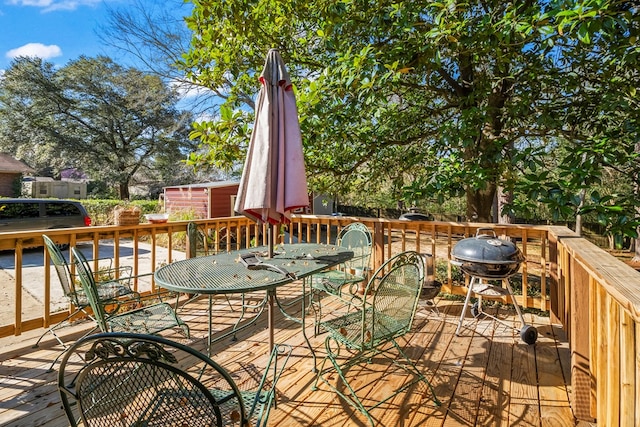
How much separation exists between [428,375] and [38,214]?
34.7ft

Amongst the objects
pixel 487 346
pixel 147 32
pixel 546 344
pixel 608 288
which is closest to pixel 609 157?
pixel 546 344

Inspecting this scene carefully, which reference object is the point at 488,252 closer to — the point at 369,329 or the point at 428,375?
the point at 428,375

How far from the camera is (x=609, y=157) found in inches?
119

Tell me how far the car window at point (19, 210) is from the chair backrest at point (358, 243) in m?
9.15

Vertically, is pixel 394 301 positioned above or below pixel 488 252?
below

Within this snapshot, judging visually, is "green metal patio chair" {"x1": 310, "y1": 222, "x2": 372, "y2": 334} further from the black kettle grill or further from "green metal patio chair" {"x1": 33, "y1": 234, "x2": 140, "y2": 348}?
"green metal patio chair" {"x1": 33, "y1": 234, "x2": 140, "y2": 348}

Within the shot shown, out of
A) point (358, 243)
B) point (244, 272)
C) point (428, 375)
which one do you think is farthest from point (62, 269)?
point (428, 375)

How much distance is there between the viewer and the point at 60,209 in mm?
9312

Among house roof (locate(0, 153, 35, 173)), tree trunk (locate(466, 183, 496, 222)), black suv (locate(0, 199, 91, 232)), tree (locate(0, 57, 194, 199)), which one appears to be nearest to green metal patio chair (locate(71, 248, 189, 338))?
tree trunk (locate(466, 183, 496, 222))

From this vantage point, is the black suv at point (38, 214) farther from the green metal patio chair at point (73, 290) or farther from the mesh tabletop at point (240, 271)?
the mesh tabletop at point (240, 271)

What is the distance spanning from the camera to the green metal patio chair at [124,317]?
2.12 metres

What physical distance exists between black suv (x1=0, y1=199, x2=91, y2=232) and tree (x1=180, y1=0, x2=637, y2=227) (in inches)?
294

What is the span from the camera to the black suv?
27.8ft

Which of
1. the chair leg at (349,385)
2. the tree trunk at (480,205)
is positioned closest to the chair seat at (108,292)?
the chair leg at (349,385)
